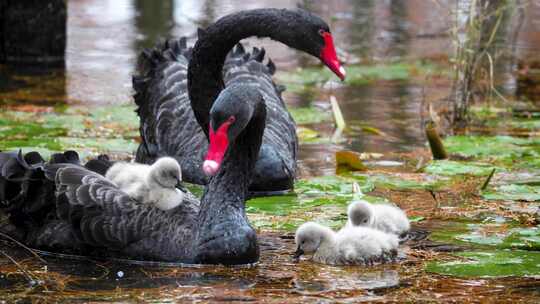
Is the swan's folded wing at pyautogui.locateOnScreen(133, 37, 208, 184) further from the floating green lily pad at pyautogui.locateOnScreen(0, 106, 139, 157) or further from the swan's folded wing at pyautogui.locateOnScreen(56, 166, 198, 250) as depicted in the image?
the swan's folded wing at pyautogui.locateOnScreen(56, 166, 198, 250)

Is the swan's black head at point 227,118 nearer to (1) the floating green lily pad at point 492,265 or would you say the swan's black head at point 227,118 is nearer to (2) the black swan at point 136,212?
(2) the black swan at point 136,212

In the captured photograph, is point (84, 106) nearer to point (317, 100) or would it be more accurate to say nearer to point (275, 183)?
point (317, 100)

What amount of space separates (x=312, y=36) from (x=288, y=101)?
3.94m

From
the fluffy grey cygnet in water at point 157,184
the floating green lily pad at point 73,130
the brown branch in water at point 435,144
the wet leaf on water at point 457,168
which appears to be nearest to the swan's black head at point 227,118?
the fluffy grey cygnet in water at point 157,184

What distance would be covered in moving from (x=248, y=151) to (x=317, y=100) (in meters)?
4.82

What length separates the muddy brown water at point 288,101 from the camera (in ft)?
16.6

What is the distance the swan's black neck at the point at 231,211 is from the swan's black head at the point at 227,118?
20 cm

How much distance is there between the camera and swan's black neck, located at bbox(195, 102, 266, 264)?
550 centimetres

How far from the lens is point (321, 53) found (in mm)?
6512

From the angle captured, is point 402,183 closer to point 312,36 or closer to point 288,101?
point 312,36

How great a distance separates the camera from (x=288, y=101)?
1048cm

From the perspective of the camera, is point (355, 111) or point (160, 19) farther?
point (160, 19)

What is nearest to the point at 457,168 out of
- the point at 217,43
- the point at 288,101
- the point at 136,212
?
the point at 217,43

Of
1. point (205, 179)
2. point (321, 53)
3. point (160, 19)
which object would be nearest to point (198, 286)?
point (321, 53)
